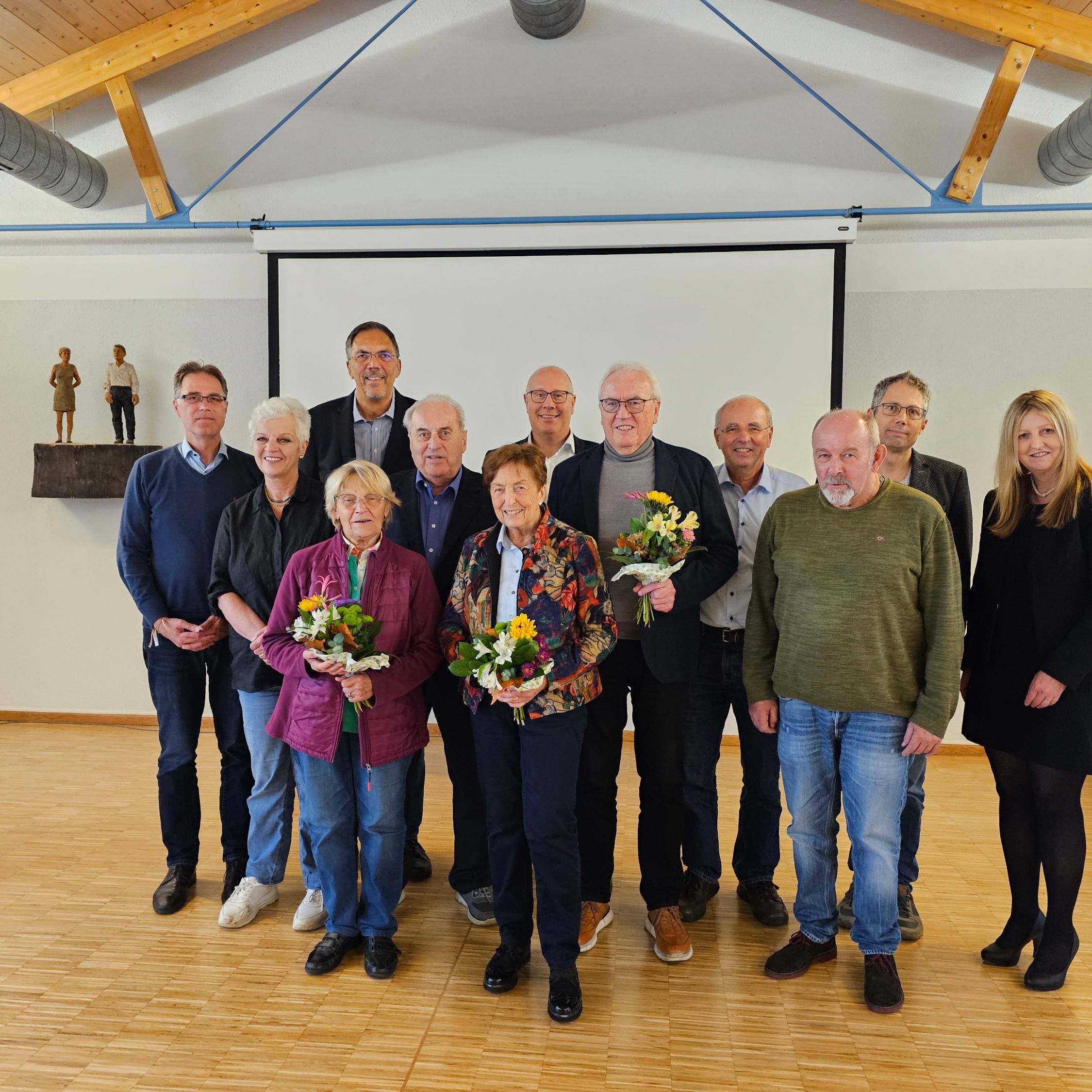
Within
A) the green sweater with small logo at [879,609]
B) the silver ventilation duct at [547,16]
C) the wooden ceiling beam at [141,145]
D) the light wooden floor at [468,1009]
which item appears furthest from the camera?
the wooden ceiling beam at [141,145]

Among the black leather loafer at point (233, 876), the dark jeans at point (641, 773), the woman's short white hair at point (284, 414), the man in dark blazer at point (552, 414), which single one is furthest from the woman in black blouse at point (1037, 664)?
the black leather loafer at point (233, 876)

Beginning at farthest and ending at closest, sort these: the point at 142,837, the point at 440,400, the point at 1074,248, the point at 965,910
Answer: the point at 1074,248 < the point at 142,837 < the point at 965,910 < the point at 440,400

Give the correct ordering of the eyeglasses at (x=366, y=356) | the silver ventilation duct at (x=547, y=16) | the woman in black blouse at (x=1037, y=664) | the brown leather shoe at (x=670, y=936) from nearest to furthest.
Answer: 1. the woman in black blouse at (x=1037, y=664)
2. the brown leather shoe at (x=670, y=936)
3. the eyeglasses at (x=366, y=356)
4. the silver ventilation duct at (x=547, y=16)

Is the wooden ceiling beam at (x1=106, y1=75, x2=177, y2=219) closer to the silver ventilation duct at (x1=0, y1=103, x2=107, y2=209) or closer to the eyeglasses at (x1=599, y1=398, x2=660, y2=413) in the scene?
the silver ventilation duct at (x1=0, y1=103, x2=107, y2=209)

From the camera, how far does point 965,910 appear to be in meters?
3.20

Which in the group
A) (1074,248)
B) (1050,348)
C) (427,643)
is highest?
(1074,248)

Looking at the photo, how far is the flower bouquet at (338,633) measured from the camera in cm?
249

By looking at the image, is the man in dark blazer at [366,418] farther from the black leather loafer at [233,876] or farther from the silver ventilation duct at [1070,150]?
the silver ventilation duct at [1070,150]

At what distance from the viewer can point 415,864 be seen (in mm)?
3457

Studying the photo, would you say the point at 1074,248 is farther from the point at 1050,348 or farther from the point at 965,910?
the point at 965,910

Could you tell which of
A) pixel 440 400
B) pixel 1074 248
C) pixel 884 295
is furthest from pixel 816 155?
pixel 440 400

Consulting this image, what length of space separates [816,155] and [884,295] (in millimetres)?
940

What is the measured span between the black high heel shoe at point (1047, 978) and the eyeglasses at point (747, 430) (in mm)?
1882

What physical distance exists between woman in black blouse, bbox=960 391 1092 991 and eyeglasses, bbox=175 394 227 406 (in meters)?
2.70
